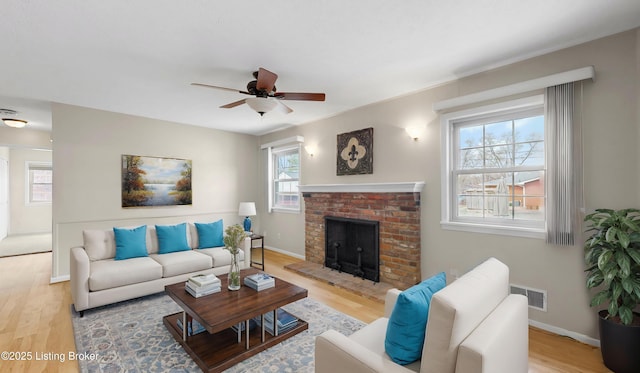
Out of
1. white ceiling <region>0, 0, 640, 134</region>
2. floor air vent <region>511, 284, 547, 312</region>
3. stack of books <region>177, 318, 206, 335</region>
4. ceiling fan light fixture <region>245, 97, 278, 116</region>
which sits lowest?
stack of books <region>177, 318, 206, 335</region>

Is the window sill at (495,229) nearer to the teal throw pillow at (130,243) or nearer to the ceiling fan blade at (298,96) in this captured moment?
the ceiling fan blade at (298,96)

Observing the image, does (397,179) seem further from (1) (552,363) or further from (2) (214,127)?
(2) (214,127)

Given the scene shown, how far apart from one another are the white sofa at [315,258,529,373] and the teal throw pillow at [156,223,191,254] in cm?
312

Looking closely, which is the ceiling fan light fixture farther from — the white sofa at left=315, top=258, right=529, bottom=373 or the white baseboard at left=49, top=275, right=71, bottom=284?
the white baseboard at left=49, top=275, right=71, bottom=284

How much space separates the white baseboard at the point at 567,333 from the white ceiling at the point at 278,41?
258 centimetres

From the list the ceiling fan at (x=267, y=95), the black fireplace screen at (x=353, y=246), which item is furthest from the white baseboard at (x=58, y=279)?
the black fireplace screen at (x=353, y=246)

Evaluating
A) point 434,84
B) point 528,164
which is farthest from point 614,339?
point 434,84

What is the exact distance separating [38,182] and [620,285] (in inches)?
465

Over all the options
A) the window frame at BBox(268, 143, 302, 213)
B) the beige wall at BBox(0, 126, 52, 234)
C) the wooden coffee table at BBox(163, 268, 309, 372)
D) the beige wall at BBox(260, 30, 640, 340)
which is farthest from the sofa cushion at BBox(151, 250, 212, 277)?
the beige wall at BBox(0, 126, 52, 234)

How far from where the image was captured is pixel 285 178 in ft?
19.6

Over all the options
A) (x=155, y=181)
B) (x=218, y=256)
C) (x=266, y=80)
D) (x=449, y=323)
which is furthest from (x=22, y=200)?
(x=449, y=323)

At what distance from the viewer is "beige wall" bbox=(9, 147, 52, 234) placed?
24.9 feet

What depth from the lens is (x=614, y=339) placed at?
207 centimetres

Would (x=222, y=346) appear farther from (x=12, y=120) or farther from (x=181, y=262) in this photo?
(x=12, y=120)
